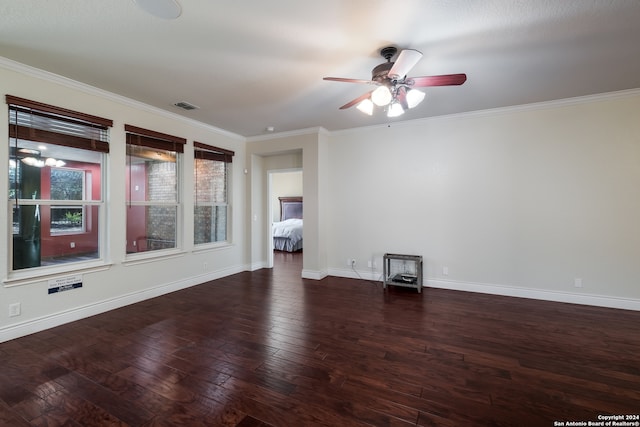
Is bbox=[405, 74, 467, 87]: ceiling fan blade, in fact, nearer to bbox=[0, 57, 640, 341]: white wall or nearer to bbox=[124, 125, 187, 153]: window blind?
bbox=[0, 57, 640, 341]: white wall

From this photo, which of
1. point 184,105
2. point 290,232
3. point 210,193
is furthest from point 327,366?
point 290,232

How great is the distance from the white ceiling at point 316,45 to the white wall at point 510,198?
537 millimetres

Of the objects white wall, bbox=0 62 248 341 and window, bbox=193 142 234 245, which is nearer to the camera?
white wall, bbox=0 62 248 341

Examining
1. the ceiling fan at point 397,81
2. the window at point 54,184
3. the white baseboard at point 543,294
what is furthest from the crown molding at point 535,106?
the window at point 54,184

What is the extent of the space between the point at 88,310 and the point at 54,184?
4.94 feet

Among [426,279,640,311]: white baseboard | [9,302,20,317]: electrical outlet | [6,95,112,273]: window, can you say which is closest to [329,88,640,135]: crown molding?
[426,279,640,311]: white baseboard

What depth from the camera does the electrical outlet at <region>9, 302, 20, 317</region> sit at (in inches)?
108

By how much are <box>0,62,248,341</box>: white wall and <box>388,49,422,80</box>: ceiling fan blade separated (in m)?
3.42

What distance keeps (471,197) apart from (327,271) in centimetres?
276

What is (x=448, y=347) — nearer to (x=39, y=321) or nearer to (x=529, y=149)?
(x=529, y=149)

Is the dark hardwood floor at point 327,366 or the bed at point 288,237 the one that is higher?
the bed at point 288,237

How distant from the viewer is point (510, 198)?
4.02m

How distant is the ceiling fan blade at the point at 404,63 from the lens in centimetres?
212

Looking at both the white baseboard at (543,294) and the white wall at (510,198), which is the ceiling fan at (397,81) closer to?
the white wall at (510,198)
